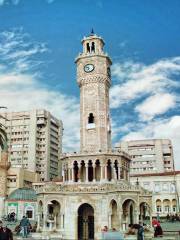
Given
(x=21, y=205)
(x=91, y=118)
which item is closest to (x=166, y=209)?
(x=21, y=205)

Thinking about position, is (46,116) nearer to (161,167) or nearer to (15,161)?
(15,161)

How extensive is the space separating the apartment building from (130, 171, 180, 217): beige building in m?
39.3

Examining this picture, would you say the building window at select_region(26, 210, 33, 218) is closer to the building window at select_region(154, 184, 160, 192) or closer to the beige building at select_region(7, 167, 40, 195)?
the beige building at select_region(7, 167, 40, 195)

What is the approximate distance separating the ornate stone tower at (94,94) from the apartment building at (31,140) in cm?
5877

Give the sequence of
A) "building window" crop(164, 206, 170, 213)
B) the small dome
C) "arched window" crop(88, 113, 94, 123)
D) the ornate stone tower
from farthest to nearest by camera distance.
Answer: "building window" crop(164, 206, 170, 213) → the small dome → "arched window" crop(88, 113, 94, 123) → the ornate stone tower

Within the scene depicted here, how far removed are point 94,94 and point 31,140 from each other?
62279mm

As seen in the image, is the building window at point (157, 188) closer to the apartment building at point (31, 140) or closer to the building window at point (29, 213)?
the building window at point (29, 213)

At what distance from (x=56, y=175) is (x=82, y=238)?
75819 mm

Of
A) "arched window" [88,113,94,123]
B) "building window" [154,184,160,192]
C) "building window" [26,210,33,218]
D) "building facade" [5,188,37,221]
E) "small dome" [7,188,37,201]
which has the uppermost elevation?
"arched window" [88,113,94,123]

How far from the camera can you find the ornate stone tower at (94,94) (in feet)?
178

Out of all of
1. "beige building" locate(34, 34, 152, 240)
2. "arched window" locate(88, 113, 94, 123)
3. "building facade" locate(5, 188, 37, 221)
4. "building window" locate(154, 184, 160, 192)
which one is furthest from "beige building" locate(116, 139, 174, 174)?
"arched window" locate(88, 113, 94, 123)

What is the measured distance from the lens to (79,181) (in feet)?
172

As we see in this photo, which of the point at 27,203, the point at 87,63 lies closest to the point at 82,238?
the point at 87,63

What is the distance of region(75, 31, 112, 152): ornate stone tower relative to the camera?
5419 cm
